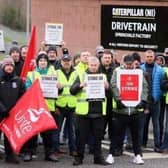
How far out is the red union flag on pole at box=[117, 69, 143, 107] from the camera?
11609 millimetres

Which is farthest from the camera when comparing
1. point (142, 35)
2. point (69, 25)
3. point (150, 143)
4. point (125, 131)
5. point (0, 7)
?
point (0, 7)

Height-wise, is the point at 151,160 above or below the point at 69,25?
below

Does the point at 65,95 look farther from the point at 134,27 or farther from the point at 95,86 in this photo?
the point at 134,27

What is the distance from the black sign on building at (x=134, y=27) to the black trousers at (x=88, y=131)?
6.39 metres

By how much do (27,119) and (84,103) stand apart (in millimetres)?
959

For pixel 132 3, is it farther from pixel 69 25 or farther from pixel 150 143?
pixel 150 143

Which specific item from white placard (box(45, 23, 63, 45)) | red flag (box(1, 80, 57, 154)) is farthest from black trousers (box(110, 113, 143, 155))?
white placard (box(45, 23, 63, 45))

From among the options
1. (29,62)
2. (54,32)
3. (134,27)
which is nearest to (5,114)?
(29,62)

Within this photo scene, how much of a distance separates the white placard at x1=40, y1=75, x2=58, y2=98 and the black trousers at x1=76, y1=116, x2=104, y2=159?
664 mm

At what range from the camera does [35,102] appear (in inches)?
445

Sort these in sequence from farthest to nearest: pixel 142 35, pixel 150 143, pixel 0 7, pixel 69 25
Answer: pixel 0 7 < pixel 69 25 < pixel 142 35 < pixel 150 143

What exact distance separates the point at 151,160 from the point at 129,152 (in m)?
0.73

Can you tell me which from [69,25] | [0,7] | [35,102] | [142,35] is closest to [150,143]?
[35,102]

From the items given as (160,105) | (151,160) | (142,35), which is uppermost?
(142,35)
